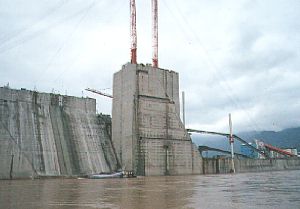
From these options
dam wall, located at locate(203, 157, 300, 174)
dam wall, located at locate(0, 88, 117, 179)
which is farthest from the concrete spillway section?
dam wall, located at locate(203, 157, 300, 174)

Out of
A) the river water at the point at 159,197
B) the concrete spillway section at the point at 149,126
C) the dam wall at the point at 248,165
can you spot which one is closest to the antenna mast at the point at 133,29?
the concrete spillway section at the point at 149,126

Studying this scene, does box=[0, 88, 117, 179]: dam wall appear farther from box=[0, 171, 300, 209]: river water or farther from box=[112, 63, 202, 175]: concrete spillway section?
box=[0, 171, 300, 209]: river water

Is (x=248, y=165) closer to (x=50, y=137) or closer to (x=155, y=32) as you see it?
(x=155, y=32)

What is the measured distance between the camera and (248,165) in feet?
362

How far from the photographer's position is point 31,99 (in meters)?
68.0

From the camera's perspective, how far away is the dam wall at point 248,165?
8828 cm

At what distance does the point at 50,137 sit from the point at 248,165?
68.9 metres

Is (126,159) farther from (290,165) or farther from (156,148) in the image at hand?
(290,165)

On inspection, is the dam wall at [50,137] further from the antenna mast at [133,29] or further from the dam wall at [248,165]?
the dam wall at [248,165]

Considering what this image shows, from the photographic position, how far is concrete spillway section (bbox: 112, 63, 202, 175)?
2798 inches

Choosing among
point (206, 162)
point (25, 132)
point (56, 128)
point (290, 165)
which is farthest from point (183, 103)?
point (290, 165)

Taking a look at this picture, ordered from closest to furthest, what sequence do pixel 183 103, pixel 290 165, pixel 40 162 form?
pixel 40 162
pixel 183 103
pixel 290 165

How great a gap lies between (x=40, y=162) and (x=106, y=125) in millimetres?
21342

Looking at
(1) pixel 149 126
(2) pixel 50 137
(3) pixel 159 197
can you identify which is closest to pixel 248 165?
(1) pixel 149 126
